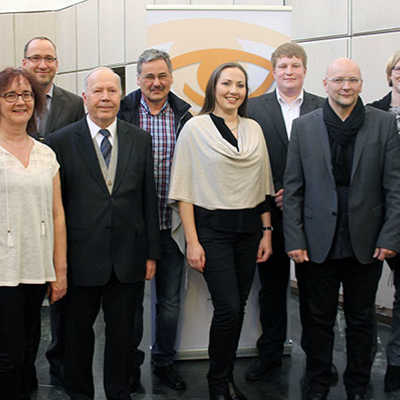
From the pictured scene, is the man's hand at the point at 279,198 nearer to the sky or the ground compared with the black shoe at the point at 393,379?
nearer to the sky

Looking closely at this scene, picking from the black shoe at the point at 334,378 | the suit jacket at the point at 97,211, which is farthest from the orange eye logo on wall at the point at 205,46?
the black shoe at the point at 334,378

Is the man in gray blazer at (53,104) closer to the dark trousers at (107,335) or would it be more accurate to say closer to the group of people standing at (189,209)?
the group of people standing at (189,209)

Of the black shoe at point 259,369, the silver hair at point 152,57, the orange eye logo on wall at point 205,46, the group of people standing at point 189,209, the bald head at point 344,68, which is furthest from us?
the orange eye logo on wall at point 205,46

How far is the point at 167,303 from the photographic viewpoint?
3545mm

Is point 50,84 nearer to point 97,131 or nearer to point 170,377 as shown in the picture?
point 97,131

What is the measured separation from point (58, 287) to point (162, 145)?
1052 millimetres

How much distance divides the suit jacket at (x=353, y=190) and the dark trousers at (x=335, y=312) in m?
0.11

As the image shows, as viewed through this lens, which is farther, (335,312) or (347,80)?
(335,312)

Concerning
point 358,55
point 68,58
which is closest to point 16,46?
point 68,58

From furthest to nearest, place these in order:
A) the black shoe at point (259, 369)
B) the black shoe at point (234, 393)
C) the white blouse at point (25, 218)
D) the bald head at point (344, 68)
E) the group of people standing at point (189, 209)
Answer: the black shoe at point (259, 369)
the black shoe at point (234, 393)
the bald head at point (344, 68)
the group of people standing at point (189, 209)
the white blouse at point (25, 218)

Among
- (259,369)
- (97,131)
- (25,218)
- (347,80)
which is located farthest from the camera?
(259,369)

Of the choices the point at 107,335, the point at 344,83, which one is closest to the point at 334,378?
the point at 107,335

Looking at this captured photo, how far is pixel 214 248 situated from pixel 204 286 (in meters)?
0.87

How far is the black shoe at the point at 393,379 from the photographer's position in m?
3.36
